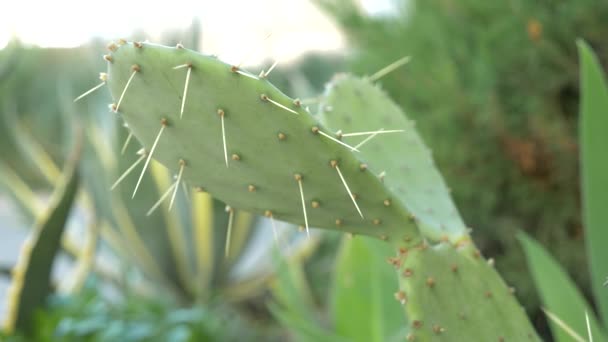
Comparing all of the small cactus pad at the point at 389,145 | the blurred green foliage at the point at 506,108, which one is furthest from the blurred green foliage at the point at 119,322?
the small cactus pad at the point at 389,145

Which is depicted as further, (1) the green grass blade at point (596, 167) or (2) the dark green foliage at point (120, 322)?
(2) the dark green foliage at point (120, 322)

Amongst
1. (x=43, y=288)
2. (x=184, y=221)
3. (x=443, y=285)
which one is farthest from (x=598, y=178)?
(x=184, y=221)

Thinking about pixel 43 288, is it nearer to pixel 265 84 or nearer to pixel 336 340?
pixel 336 340

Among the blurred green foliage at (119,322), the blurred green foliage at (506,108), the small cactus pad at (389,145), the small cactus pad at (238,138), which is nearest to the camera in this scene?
the small cactus pad at (238,138)

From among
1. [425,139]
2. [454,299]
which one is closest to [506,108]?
[425,139]

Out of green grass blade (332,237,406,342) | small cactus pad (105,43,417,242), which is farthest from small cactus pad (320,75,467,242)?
green grass blade (332,237,406,342)

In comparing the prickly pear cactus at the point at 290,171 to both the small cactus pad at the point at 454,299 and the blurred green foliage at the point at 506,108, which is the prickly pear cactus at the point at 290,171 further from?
the blurred green foliage at the point at 506,108
